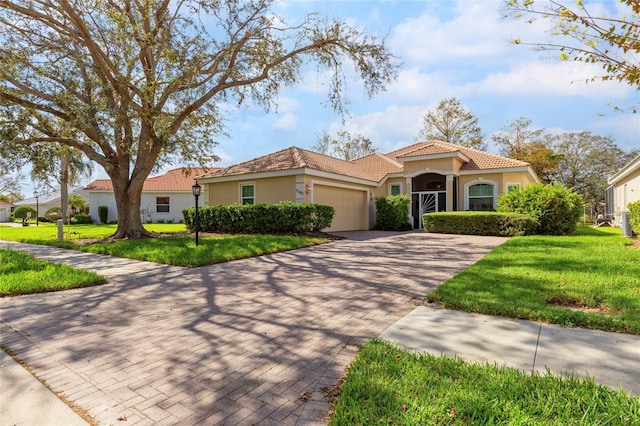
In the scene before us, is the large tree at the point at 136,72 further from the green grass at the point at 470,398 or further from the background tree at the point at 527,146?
the background tree at the point at 527,146

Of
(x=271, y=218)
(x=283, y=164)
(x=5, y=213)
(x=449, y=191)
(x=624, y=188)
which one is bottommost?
(x=271, y=218)

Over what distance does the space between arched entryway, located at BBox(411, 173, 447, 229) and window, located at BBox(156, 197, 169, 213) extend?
897 inches

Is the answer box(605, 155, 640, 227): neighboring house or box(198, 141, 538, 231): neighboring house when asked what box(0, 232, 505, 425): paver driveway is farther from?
box(605, 155, 640, 227): neighboring house

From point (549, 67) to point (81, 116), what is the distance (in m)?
13.4

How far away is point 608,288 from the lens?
5047mm

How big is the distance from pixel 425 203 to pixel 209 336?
18.0 meters

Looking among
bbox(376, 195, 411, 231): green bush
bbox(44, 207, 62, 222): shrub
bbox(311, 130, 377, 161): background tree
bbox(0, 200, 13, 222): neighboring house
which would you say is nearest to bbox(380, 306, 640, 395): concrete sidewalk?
bbox(376, 195, 411, 231): green bush

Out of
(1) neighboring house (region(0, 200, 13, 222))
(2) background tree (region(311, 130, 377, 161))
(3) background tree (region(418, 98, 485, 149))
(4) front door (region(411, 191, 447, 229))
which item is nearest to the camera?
(4) front door (region(411, 191, 447, 229))

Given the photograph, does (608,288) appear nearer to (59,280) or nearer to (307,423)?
(307,423)

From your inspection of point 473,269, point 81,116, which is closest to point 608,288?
point 473,269

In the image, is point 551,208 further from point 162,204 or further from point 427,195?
point 162,204

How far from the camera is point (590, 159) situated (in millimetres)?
37625

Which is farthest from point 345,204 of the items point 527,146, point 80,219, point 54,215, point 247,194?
point 54,215

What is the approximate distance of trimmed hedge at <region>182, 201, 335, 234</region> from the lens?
13859 mm
